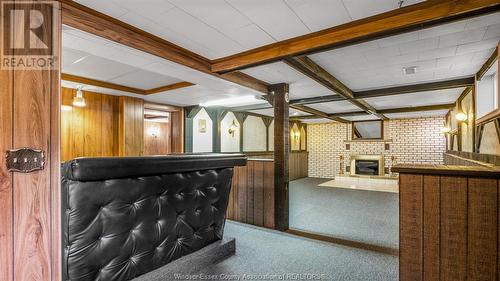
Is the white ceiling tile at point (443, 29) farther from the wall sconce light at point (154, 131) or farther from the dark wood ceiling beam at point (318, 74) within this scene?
the wall sconce light at point (154, 131)

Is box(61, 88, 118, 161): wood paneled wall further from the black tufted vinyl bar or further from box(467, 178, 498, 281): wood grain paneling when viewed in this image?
box(467, 178, 498, 281): wood grain paneling

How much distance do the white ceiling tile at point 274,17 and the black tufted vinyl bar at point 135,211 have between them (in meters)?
1.17

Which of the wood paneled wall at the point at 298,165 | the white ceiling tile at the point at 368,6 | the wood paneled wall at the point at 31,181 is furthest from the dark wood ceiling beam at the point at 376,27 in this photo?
the wood paneled wall at the point at 298,165

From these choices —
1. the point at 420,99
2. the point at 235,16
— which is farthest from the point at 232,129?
the point at 235,16

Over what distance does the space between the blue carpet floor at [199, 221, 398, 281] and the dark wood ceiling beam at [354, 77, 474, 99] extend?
2747 mm

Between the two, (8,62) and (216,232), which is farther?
(216,232)

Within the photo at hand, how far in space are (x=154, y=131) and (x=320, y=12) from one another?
7913 mm

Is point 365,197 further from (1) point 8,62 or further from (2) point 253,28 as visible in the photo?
(1) point 8,62

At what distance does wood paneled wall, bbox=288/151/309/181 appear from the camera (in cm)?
895

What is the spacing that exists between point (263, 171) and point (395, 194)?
14.3 ft

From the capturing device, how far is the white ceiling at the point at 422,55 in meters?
2.11

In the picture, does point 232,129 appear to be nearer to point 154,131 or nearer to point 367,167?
point 154,131

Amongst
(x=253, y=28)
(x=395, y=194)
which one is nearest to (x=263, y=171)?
(x=253, y=28)

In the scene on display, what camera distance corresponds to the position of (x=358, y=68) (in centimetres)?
323
